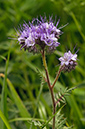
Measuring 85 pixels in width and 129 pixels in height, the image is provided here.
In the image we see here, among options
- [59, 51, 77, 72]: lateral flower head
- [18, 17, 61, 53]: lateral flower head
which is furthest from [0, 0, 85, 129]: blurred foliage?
[18, 17, 61, 53]: lateral flower head

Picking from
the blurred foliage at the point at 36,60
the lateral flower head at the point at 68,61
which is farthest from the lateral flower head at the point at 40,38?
the blurred foliage at the point at 36,60

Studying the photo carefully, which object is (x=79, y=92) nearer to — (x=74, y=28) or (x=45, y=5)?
(x=74, y=28)

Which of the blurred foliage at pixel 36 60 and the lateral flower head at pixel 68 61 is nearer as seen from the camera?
the lateral flower head at pixel 68 61

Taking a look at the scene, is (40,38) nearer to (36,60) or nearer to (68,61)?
(68,61)

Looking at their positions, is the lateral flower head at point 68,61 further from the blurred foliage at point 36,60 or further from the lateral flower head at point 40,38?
the blurred foliage at point 36,60

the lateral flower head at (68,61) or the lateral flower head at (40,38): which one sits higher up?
the lateral flower head at (40,38)

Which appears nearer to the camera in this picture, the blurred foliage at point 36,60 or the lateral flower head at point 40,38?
the lateral flower head at point 40,38

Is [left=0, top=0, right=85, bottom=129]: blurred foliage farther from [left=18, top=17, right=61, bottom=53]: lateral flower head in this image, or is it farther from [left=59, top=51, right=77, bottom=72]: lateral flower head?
[left=18, top=17, right=61, bottom=53]: lateral flower head

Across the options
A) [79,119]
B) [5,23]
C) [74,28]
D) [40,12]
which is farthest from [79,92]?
[5,23]
